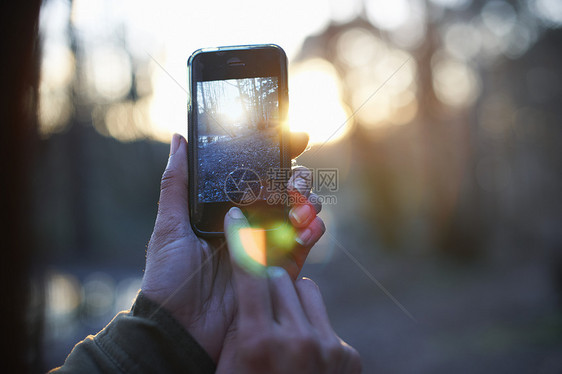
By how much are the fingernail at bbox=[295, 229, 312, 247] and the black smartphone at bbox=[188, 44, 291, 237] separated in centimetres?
16

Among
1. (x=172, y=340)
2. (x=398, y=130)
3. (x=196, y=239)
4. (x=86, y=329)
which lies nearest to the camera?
(x=172, y=340)

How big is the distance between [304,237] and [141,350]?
0.98m

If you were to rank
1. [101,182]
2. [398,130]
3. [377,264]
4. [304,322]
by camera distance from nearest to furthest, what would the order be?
[304,322] → [377,264] → [398,130] → [101,182]

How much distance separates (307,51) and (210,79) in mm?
10669

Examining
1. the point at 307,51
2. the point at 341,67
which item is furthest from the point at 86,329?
the point at 341,67

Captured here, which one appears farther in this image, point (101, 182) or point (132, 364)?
point (101, 182)

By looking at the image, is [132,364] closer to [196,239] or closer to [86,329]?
[196,239]

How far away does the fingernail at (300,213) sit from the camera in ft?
6.05

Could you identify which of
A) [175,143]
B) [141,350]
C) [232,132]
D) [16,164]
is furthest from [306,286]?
[16,164]

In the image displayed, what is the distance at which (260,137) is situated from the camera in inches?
73.3

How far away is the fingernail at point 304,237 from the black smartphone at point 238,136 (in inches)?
6.2

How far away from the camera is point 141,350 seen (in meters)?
1.26

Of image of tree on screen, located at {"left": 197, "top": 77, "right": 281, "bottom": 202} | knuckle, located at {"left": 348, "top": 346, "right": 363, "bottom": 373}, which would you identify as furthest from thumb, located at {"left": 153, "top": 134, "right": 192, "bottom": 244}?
knuckle, located at {"left": 348, "top": 346, "right": 363, "bottom": 373}

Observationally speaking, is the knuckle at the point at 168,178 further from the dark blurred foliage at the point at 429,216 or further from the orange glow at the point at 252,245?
the dark blurred foliage at the point at 429,216
